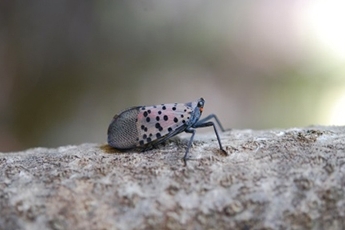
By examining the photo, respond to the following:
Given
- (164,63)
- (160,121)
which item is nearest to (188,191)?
(160,121)

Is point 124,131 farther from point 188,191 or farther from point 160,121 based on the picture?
point 188,191

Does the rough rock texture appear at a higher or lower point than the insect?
lower

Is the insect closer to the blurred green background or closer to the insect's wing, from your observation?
the insect's wing

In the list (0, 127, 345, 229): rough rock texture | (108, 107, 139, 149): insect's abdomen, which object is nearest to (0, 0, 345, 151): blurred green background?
(108, 107, 139, 149): insect's abdomen

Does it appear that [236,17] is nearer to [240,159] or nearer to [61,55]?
[61,55]

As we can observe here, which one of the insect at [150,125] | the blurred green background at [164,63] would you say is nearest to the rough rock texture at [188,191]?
the insect at [150,125]

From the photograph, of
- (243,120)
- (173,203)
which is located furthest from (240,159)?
(243,120)
